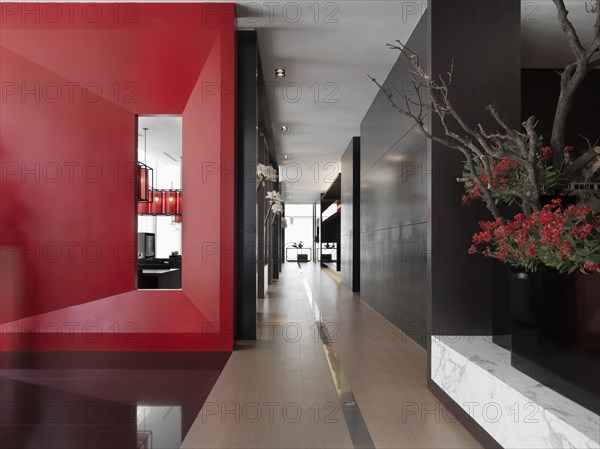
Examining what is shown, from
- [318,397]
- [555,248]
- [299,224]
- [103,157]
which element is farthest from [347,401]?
[299,224]

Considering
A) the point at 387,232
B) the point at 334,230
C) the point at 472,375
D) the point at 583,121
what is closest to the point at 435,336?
the point at 472,375

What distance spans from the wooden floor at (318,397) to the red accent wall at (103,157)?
772 millimetres

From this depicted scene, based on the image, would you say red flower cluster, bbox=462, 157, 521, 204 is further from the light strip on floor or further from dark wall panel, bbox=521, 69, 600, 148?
dark wall panel, bbox=521, 69, 600, 148

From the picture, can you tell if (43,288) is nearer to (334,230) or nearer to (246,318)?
(246,318)

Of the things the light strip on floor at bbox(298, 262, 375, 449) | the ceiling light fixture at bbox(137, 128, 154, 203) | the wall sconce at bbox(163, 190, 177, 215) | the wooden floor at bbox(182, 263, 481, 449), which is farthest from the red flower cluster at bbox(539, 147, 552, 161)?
the wall sconce at bbox(163, 190, 177, 215)

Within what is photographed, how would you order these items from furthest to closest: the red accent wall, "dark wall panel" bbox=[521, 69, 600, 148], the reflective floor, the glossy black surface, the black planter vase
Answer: "dark wall panel" bbox=[521, 69, 600, 148]
the red accent wall
the glossy black surface
the reflective floor
the black planter vase

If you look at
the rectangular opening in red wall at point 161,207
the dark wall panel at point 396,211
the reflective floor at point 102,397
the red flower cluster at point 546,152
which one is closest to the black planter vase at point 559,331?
the red flower cluster at point 546,152

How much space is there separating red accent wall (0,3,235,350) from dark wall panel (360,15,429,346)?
1.83 metres

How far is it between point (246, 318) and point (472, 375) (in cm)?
266

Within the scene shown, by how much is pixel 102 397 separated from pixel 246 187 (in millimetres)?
2428

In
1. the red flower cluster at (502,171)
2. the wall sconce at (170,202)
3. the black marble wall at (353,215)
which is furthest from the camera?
the black marble wall at (353,215)

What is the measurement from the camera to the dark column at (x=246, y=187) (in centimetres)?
470

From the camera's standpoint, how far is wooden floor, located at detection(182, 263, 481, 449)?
244 centimetres

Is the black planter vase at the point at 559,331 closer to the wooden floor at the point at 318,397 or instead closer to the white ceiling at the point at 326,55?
the wooden floor at the point at 318,397
